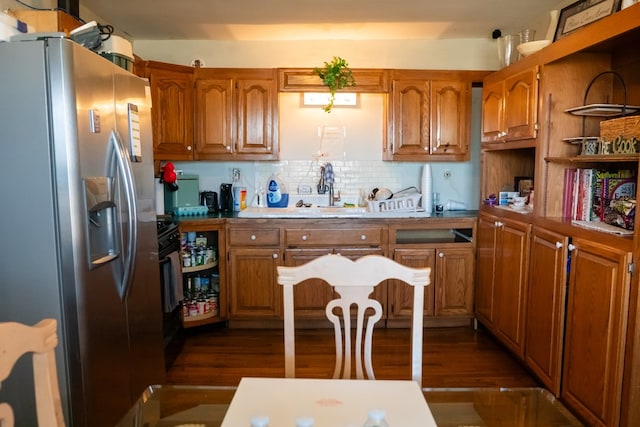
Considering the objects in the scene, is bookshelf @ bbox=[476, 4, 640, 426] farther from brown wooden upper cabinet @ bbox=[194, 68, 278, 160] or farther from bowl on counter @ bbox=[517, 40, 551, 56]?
brown wooden upper cabinet @ bbox=[194, 68, 278, 160]

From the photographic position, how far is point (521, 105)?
279cm

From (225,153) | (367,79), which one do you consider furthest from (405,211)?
(225,153)

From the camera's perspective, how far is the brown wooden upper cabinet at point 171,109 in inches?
139

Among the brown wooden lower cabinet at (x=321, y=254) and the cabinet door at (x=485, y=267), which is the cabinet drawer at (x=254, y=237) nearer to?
the brown wooden lower cabinet at (x=321, y=254)

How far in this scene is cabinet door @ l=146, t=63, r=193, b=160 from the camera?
3527 mm

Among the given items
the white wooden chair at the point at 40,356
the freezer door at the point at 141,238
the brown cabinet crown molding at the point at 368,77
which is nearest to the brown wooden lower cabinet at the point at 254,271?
the freezer door at the point at 141,238

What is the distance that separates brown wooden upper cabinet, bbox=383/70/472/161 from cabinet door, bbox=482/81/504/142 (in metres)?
0.30

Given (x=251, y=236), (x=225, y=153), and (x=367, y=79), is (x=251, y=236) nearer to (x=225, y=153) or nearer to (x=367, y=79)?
(x=225, y=153)

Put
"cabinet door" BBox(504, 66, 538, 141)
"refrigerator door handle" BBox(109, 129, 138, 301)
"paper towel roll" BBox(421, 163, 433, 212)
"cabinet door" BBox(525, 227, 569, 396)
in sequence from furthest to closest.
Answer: "paper towel roll" BBox(421, 163, 433, 212) < "cabinet door" BBox(504, 66, 538, 141) < "cabinet door" BBox(525, 227, 569, 396) < "refrigerator door handle" BBox(109, 129, 138, 301)

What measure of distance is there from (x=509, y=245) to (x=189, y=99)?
8.56 ft

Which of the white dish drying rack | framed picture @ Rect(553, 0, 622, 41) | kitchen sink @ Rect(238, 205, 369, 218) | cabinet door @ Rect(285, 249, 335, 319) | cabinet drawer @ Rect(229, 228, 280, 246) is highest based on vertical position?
framed picture @ Rect(553, 0, 622, 41)

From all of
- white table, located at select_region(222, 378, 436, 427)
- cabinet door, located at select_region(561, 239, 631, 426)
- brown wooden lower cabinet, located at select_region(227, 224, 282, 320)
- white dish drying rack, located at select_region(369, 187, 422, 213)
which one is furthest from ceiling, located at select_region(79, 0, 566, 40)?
white table, located at select_region(222, 378, 436, 427)

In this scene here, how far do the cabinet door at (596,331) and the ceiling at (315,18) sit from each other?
193cm

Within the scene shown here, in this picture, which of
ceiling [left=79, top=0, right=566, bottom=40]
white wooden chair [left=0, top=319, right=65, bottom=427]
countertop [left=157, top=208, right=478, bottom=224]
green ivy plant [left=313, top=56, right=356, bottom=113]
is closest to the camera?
white wooden chair [left=0, top=319, right=65, bottom=427]
